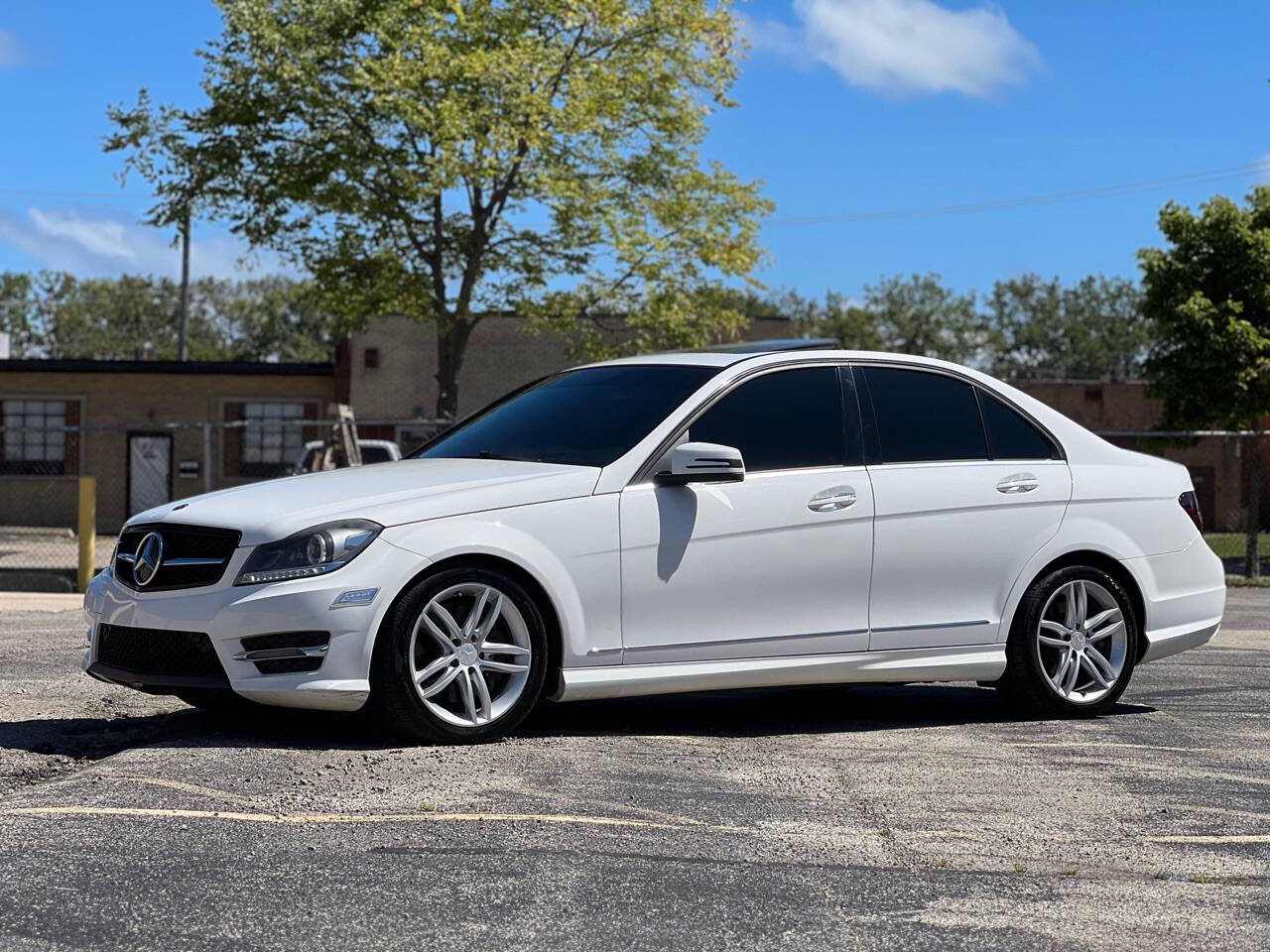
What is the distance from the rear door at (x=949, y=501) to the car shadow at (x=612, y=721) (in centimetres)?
56

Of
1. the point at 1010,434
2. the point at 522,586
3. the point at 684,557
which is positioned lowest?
the point at 522,586

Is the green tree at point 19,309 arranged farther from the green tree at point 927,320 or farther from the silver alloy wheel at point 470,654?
the silver alloy wheel at point 470,654

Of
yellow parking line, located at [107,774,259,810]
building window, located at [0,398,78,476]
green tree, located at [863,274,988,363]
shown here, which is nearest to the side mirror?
yellow parking line, located at [107,774,259,810]

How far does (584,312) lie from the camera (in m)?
29.6

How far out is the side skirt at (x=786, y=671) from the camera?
673 centimetres

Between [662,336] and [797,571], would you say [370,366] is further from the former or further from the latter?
[797,571]

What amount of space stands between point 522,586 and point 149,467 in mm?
34506

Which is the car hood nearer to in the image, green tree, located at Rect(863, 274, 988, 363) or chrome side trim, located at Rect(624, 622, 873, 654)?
chrome side trim, located at Rect(624, 622, 873, 654)

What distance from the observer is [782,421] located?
7.35m

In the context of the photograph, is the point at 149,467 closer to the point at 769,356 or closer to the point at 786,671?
the point at 769,356

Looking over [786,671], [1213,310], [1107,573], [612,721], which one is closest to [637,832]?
[786,671]

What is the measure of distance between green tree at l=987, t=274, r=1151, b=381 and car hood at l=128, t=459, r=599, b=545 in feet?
325

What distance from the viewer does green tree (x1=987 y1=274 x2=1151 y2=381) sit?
4139 inches

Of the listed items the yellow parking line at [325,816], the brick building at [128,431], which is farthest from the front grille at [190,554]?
the brick building at [128,431]
